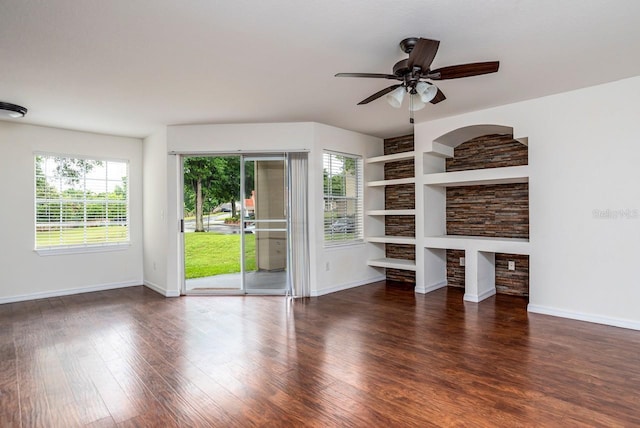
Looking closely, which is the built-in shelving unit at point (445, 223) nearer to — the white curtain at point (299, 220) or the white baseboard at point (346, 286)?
the white baseboard at point (346, 286)

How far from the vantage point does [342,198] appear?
569 centimetres

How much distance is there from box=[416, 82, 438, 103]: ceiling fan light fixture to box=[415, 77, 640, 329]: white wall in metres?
2.00

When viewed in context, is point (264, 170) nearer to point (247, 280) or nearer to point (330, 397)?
point (247, 280)

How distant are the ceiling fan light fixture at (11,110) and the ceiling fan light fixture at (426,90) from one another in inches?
181

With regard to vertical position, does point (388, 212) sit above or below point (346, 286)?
above

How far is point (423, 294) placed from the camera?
5129 millimetres

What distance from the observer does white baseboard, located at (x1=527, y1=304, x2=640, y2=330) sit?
3595 millimetres

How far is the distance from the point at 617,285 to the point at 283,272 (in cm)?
400

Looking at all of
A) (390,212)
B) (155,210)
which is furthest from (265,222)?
(390,212)

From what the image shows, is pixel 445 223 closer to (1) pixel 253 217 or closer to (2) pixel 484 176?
(2) pixel 484 176

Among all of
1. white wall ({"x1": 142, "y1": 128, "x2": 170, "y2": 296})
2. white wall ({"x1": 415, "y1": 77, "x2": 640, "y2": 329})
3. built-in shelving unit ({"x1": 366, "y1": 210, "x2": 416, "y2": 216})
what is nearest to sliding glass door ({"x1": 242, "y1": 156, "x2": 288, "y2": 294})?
white wall ({"x1": 142, "y1": 128, "x2": 170, "y2": 296})

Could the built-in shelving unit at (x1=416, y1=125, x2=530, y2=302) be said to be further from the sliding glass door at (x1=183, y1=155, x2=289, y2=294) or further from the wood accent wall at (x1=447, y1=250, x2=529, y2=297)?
the sliding glass door at (x1=183, y1=155, x2=289, y2=294)

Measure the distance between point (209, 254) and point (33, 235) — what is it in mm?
3094

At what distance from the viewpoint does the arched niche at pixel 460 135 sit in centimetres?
472
